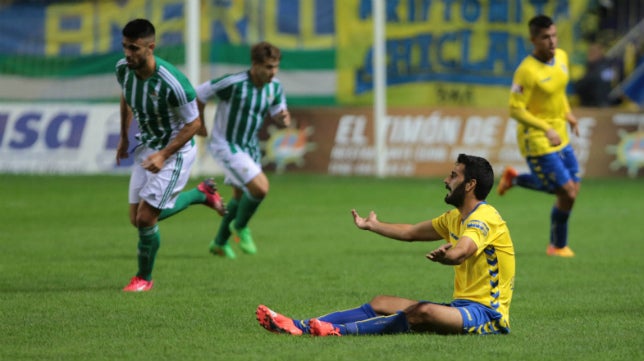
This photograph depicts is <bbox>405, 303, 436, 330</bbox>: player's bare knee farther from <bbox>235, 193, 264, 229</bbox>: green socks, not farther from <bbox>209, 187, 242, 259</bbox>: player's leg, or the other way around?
<bbox>235, 193, 264, 229</bbox>: green socks

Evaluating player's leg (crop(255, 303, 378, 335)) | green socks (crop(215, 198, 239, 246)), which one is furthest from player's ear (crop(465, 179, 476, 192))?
green socks (crop(215, 198, 239, 246))

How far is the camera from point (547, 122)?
1283 centimetres

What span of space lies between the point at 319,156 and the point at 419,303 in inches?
654

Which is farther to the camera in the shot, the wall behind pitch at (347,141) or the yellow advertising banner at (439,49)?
the yellow advertising banner at (439,49)

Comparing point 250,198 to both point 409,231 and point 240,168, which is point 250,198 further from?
point 409,231

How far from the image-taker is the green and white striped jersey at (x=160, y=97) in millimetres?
9742

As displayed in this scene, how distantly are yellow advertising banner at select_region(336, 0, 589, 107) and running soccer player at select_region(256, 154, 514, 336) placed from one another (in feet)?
58.6

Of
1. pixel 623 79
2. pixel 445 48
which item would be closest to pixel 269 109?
pixel 445 48

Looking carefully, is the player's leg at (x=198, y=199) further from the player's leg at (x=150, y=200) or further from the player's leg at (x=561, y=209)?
the player's leg at (x=561, y=209)

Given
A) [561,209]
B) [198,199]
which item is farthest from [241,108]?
[561,209]

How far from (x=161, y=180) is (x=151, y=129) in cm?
40

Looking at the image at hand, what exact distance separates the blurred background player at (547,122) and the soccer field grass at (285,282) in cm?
47

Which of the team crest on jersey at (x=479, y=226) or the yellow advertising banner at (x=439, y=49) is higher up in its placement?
the team crest on jersey at (x=479, y=226)

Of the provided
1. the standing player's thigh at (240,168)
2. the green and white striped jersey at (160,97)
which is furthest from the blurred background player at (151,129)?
the standing player's thigh at (240,168)
